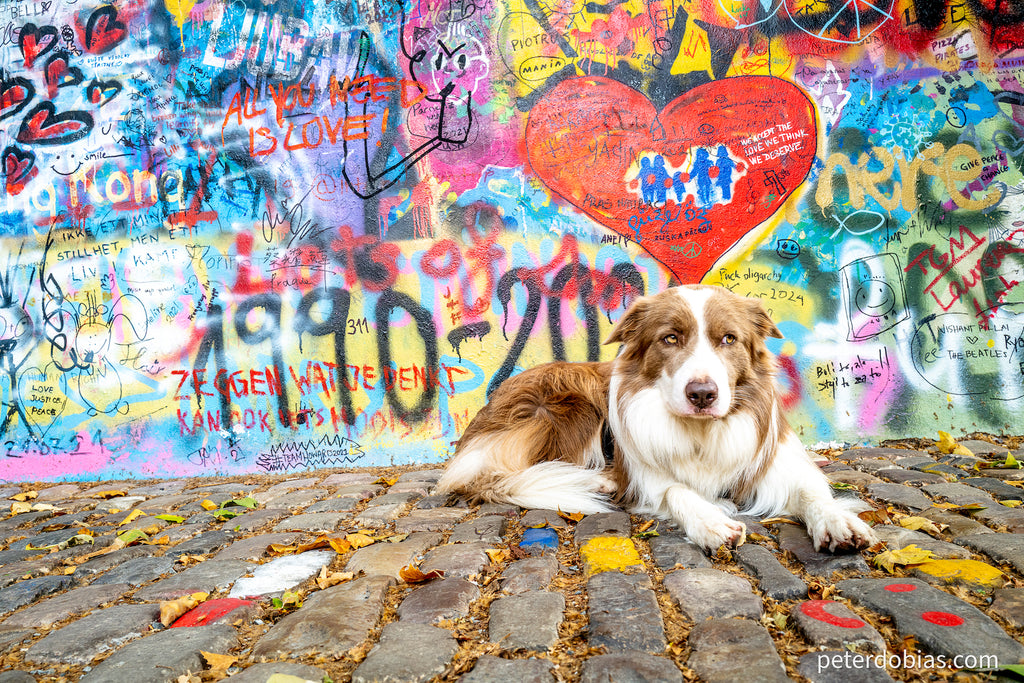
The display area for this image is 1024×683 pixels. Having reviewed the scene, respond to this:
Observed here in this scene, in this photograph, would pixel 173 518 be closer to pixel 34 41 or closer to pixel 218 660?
pixel 218 660

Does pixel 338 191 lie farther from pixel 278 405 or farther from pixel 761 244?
pixel 761 244

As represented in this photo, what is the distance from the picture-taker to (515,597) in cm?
187

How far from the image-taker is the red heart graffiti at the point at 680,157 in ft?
15.1

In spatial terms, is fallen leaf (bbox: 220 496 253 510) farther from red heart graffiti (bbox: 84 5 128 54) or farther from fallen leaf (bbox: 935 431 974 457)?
red heart graffiti (bbox: 84 5 128 54)

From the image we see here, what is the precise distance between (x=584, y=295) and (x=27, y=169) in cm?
498

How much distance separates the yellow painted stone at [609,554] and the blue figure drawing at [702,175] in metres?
3.11

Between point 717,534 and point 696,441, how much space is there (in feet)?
1.64

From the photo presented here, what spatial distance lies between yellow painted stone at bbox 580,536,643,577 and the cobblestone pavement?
10 millimetres

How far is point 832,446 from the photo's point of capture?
4426 mm

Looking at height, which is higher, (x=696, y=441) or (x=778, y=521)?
(x=696, y=441)

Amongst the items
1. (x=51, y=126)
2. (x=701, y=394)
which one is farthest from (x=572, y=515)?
(x=51, y=126)

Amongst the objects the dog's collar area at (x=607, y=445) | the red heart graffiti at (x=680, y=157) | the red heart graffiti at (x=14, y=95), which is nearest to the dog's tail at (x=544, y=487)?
the dog's collar area at (x=607, y=445)

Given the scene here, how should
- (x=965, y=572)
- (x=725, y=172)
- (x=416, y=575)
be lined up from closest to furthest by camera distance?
(x=965, y=572), (x=416, y=575), (x=725, y=172)

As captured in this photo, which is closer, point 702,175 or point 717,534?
point 717,534
